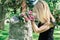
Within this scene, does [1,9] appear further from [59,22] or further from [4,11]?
[59,22]

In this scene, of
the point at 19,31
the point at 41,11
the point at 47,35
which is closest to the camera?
the point at 19,31

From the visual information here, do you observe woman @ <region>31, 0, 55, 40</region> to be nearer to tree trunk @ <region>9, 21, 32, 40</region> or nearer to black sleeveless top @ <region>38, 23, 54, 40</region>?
black sleeveless top @ <region>38, 23, 54, 40</region>

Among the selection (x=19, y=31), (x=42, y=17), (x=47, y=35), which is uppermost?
(x=42, y=17)

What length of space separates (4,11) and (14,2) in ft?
6.42

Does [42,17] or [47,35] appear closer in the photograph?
[42,17]

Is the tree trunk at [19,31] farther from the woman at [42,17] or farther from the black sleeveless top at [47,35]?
the black sleeveless top at [47,35]

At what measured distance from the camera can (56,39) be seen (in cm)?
1216

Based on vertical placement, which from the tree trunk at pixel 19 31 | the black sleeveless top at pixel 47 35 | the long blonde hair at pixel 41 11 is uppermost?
the long blonde hair at pixel 41 11

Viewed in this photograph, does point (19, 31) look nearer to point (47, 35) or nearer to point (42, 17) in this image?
point (42, 17)

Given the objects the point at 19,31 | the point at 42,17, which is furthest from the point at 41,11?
the point at 19,31

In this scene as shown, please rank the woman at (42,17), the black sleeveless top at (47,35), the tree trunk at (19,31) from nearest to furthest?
the tree trunk at (19,31), the woman at (42,17), the black sleeveless top at (47,35)

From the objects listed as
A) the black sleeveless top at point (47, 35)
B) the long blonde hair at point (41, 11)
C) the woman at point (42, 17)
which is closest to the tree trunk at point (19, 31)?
the woman at point (42, 17)

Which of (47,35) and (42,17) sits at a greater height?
(42,17)

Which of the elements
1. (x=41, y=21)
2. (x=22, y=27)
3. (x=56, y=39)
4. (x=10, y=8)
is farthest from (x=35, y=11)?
(x=10, y=8)
